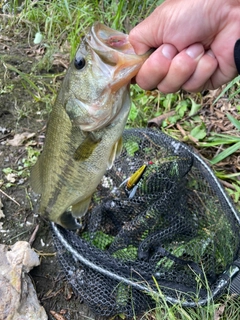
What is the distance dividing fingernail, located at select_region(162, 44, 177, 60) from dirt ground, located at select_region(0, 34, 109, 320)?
1.74 m

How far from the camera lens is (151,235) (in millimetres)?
2648

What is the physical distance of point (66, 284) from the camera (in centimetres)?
284

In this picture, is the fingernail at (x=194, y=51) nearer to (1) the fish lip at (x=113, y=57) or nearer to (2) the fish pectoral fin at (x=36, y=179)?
(1) the fish lip at (x=113, y=57)

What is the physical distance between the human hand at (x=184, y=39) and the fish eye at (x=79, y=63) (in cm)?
24

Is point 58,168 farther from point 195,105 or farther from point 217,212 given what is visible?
point 195,105

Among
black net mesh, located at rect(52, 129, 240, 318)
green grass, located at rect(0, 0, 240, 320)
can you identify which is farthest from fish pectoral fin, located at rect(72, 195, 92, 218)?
green grass, located at rect(0, 0, 240, 320)

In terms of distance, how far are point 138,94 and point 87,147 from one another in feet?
7.40

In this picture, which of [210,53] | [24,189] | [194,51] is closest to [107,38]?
[194,51]

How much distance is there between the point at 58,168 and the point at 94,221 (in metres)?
0.76

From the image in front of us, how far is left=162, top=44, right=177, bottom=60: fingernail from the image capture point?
73.1 inches

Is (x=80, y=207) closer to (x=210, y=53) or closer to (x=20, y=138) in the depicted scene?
(x=210, y=53)

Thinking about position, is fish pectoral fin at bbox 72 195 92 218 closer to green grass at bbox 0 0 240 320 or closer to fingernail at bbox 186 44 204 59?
green grass at bbox 0 0 240 320

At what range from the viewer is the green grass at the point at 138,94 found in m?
2.47

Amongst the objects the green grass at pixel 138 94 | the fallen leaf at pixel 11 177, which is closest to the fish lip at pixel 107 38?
the green grass at pixel 138 94
